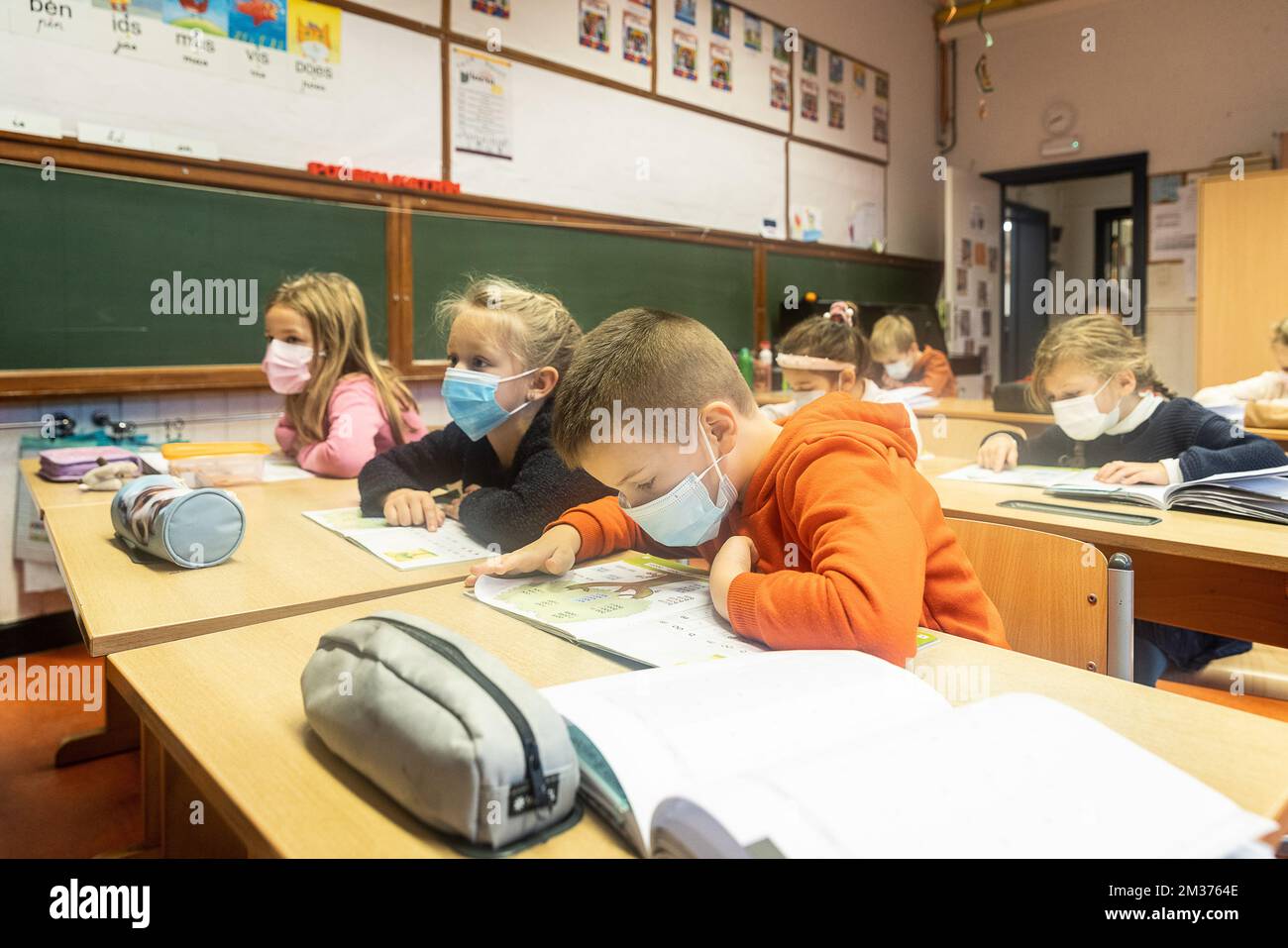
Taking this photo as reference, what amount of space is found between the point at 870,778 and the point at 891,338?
4.55 metres

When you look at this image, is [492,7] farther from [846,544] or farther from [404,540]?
[846,544]

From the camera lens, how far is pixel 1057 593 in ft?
4.03

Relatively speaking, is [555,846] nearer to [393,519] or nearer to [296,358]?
[393,519]

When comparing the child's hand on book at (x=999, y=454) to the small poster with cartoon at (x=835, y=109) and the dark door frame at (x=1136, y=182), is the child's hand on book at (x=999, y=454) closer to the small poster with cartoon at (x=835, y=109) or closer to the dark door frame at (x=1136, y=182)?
the small poster with cartoon at (x=835, y=109)

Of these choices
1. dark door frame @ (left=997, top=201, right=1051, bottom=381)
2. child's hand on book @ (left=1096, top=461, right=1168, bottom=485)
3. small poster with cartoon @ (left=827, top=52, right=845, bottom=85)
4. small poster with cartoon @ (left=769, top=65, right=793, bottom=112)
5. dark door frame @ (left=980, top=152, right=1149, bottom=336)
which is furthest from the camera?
dark door frame @ (left=997, top=201, right=1051, bottom=381)

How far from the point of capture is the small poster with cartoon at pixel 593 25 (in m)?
4.19

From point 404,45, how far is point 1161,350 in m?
4.95

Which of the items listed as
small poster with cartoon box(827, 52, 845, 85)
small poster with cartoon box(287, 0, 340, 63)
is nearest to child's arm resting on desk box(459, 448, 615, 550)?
small poster with cartoon box(287, 0, 340, 63)

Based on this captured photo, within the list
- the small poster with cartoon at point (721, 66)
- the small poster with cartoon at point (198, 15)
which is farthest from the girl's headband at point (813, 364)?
the small poster with cartoon at point (721, 66)

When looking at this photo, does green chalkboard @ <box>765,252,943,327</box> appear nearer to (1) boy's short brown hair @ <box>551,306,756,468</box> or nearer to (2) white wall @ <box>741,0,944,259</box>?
(2) white wall @ <box>741,0,944,259</box>

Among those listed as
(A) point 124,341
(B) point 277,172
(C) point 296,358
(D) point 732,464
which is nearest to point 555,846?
(D) point 732,464

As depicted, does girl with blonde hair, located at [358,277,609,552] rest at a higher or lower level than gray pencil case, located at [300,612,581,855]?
higher

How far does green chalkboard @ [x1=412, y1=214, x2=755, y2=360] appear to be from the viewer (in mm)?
3531

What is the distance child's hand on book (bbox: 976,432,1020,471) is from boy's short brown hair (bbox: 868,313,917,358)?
8.86 feet
